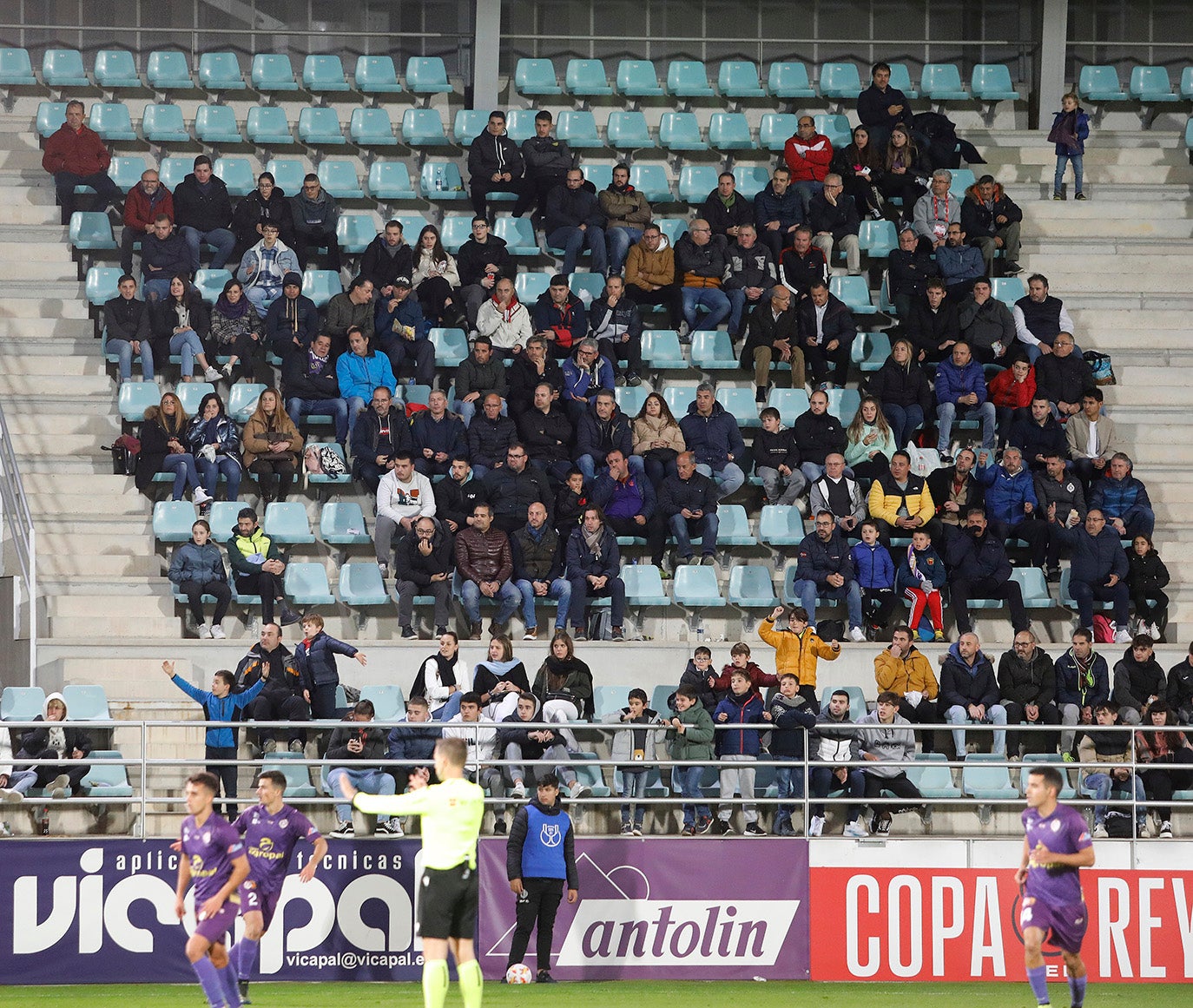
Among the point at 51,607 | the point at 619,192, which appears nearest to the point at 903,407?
the point at 619,192

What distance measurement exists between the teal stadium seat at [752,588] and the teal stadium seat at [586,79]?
7170 millimetres

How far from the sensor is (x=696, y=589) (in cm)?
1647

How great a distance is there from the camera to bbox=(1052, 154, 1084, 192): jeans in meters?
20.7

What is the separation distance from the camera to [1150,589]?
54.1 feet

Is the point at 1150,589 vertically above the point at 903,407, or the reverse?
the point at 903,407

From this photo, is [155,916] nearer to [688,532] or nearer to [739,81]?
[688,532]

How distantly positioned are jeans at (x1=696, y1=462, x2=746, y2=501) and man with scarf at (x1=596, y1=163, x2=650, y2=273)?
10.7 feet

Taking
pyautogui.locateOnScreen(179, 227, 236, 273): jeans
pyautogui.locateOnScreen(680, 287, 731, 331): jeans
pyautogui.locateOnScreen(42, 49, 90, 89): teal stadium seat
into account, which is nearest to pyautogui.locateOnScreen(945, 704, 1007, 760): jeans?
pyautogui.locateOnScreen(680, 287, 731, 331): jeans

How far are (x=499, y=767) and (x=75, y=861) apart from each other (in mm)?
3337

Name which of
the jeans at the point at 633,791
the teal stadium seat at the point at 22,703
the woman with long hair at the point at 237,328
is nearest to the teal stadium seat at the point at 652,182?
the woman with long hair at the point at 237,328

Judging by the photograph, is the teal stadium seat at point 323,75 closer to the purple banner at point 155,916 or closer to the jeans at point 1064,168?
the jeans at point 1064,168

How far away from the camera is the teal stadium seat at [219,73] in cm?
2108

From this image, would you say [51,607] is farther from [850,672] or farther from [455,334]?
[850,672]

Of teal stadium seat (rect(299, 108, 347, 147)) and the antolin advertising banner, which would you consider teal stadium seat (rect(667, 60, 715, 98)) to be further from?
the antolin advertising banner
